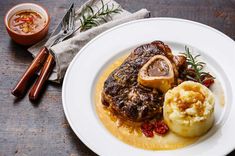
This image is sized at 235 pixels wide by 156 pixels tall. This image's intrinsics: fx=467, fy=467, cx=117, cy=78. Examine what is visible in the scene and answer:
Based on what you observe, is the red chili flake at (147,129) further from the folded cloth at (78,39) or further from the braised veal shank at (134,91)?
the folded cloth at (78,39)

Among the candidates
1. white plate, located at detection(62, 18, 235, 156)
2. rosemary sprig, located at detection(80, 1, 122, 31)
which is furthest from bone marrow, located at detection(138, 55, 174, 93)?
rosemary sprig, located at detection(80, 1, 122, 31)

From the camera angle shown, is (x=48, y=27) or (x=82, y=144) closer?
(x=82, y=144)

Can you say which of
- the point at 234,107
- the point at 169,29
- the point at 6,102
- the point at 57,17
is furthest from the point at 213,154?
the point at 57,17

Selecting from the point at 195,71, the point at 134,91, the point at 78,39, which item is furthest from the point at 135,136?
the point at 78,39

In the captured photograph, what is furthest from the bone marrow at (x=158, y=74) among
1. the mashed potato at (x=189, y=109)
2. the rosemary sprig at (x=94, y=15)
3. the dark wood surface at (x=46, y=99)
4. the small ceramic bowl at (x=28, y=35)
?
the small ceramic bowl at (x=28, y=35)

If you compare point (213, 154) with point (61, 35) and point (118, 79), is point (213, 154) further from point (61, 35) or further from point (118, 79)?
point (61, 35)

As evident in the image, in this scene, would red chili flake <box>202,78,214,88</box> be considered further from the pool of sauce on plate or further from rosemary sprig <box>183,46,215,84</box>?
the pool of sauce on plate
